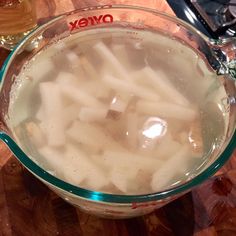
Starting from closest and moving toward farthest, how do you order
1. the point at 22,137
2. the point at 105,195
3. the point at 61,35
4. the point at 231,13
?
the point at 105,195, the point at 22,137, the point at 61,35, the point at 231,13

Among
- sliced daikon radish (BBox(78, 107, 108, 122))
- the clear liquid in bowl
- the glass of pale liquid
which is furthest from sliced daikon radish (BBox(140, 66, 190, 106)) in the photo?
the glass of pale liquid

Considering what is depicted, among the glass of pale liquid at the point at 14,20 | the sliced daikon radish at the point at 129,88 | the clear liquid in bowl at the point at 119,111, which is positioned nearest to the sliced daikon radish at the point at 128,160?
the clear liquid in bowl at the point at 119,111

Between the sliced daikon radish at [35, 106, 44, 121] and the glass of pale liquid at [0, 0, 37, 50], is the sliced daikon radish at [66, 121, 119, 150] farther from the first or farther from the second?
the glass of pale liquid at [0, 0, 37, 50]

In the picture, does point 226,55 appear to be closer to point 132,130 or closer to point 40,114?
point 132,130

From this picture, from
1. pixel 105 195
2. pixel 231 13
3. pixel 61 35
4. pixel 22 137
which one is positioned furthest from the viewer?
pixel 231 13

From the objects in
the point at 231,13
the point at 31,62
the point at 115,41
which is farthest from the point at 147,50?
the point at 231,13

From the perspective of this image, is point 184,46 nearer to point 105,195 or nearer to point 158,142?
point 158,142

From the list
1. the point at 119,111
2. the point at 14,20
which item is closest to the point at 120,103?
the point at 119,111
